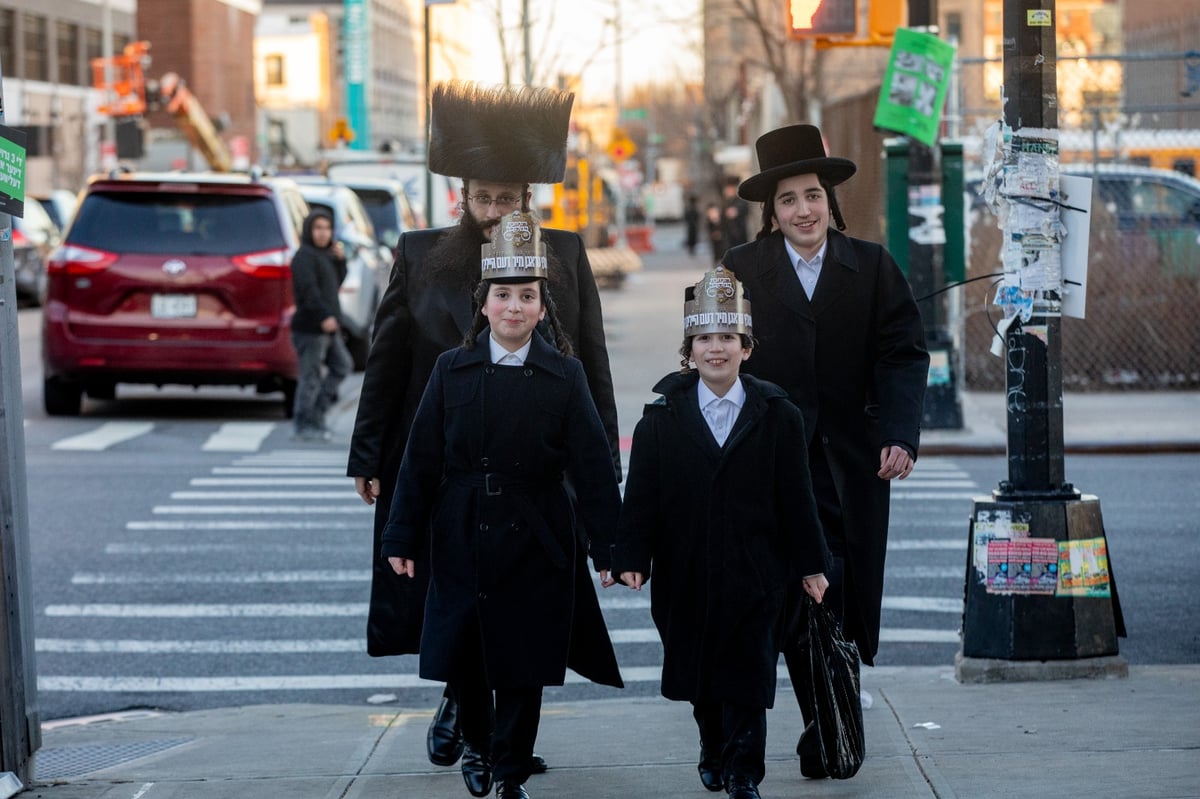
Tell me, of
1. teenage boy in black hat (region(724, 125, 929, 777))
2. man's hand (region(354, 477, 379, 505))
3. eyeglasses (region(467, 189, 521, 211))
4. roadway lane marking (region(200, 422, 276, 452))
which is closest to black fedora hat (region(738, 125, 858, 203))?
teenage boy in black hat (region(724, 125, 929, 777))

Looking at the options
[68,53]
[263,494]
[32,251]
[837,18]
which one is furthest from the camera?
[68,53]

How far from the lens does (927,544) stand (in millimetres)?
10141

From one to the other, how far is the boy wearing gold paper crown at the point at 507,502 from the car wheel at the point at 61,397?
11494 mm

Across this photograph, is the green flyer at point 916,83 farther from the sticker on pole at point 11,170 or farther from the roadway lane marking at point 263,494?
the sticker on pole at point 11,170

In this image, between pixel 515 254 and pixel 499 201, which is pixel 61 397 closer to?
pixel 499 201

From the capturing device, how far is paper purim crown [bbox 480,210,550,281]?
5180mm

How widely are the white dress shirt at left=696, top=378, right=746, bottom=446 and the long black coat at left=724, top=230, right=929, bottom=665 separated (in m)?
0.55

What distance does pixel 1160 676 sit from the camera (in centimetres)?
682

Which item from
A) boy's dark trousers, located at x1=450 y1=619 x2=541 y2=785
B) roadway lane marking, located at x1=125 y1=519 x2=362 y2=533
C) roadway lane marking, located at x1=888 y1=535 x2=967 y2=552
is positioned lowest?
roadway lane marking, located at x1=888 y1=535 x2=967 y2=552

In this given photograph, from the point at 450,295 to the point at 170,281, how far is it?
9.94 metres

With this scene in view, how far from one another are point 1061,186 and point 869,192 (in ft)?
38.2

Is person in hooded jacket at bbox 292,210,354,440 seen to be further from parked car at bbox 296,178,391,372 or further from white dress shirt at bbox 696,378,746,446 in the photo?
white dress shirt at bbox 696,378,746,446

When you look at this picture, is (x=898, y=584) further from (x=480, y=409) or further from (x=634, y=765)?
(x=480, y=409)

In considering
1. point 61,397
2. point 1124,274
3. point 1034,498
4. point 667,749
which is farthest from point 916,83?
point 667,749
